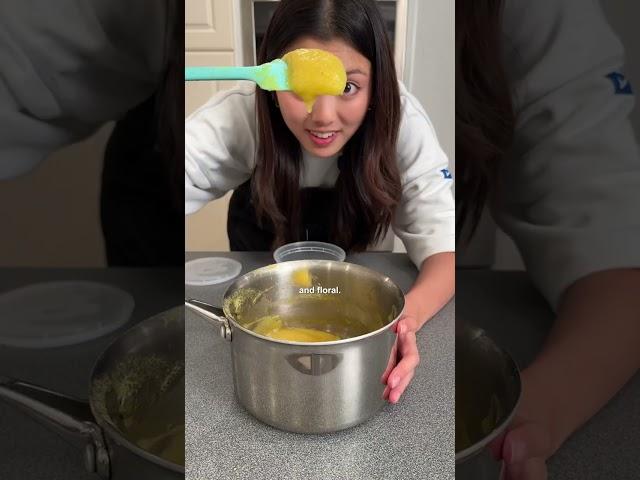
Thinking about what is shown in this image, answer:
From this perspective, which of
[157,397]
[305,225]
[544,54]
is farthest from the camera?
[305,225]

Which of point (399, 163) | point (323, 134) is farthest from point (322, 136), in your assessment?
point (399, 163)

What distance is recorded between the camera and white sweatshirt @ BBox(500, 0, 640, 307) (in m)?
0.18

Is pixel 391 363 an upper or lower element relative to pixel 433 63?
lower

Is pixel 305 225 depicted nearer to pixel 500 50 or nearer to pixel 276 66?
pixel 276 66

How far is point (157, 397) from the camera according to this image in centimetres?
32

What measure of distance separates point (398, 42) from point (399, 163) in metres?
0.15

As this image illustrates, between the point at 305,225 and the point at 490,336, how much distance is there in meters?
0.54

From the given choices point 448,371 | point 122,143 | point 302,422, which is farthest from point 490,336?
point 448,371

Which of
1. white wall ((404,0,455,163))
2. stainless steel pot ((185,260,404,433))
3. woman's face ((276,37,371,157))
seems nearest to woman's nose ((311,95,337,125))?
woman's face ((276,37,371,157))

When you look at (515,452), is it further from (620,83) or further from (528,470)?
(620,83)

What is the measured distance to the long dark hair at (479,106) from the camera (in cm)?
20

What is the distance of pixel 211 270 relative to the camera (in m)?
0.72

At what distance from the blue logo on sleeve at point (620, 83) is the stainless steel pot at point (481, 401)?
11 cm

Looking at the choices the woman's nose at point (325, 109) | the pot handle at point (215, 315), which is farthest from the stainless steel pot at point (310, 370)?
the woman's nose at point (325, 109)
